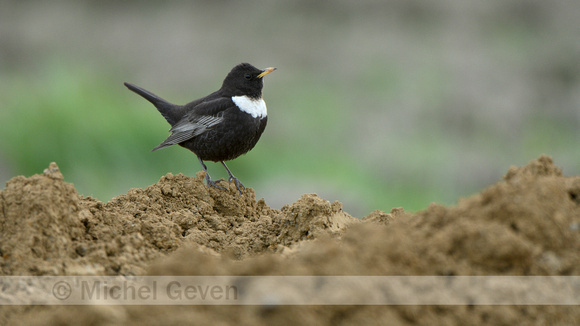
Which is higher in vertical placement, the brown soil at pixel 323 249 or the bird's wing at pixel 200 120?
the bird's wing at pixel 200 120

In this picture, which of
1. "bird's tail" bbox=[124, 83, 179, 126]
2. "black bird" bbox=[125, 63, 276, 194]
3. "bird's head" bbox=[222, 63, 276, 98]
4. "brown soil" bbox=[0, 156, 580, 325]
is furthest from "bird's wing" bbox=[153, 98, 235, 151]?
"brown soil" bbox=[0, 156, 580, 325]

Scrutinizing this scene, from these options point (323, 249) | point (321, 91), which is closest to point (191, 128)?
point (323, 249)

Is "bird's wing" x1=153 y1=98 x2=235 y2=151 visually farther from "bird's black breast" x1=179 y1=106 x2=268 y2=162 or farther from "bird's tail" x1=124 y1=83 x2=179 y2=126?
"bird's tail" x1=124 y1=83 x2=179 y2=126

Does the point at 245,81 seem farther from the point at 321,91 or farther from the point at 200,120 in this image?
the point at 321,91

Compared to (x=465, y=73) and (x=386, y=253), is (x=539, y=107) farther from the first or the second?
(x=386, y=253)

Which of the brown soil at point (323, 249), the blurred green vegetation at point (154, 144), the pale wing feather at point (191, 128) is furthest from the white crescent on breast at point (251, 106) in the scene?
the blurred green vegetation at point (154, 144)

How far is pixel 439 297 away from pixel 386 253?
283mm

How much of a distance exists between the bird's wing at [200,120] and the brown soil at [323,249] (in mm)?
2185

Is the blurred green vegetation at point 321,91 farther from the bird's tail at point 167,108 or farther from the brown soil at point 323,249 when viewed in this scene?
the brown soil at point 323,249

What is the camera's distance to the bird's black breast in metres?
5.66

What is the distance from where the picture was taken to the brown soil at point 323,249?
2094 millimetres

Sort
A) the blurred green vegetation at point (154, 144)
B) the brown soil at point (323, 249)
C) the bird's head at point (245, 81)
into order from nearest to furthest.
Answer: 1. the brown soil at point (323, 249)
2. the bird's head at point (245, 81)
3. the blurred green vegetation at point (154, 144)

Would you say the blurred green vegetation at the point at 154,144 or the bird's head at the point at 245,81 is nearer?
the bird's head at the point at 245,81

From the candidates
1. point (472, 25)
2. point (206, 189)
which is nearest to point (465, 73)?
point (472, 25)
